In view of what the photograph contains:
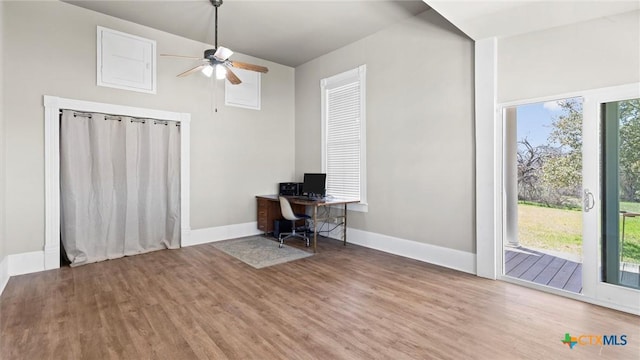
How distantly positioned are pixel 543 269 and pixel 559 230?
0.49 meters

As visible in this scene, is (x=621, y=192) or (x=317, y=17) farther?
(x=317, y=17)

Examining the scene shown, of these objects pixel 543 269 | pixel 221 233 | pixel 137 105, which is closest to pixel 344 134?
pixel 221 233

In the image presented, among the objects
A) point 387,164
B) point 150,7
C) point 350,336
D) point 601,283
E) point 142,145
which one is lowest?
point 350,336

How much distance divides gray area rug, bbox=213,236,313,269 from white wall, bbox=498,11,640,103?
3437 mm

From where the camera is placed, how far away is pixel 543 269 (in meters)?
3.41

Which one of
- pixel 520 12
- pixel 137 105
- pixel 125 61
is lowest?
pixel 137 105

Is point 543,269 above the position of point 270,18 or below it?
below

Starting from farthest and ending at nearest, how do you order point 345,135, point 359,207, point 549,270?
point 345,135 → point 359,207 → point 549,270

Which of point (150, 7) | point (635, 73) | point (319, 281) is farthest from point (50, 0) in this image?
point (635, 73)

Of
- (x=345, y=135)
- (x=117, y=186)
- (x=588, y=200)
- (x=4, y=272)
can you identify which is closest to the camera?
(x=588, y=200)

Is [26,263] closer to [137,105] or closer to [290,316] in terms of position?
[137,105]

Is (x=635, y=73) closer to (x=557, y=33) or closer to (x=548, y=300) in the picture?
(x=557, y=33)

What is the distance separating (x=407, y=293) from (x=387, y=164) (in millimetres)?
2106

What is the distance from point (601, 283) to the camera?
2.91 m
